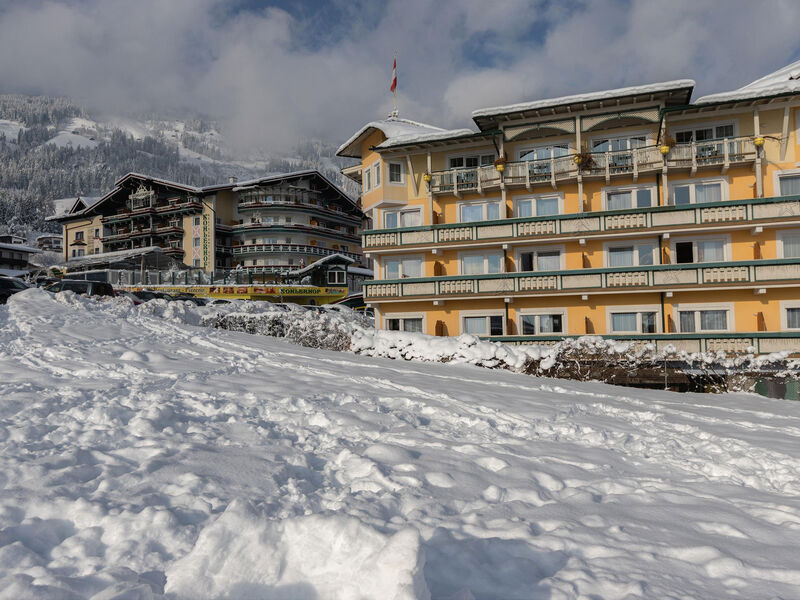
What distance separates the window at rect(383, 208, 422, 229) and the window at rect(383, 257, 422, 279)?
1.99 m

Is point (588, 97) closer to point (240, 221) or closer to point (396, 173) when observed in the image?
point (396, 173)

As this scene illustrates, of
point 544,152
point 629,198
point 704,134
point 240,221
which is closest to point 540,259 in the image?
point 629,198

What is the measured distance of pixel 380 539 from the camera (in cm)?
304

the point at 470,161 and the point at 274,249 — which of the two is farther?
the point at 274,249

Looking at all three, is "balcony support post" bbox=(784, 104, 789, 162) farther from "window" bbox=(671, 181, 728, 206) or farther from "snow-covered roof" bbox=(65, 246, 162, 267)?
"snow-covered roof" bbox=(65, 246, 162, 267)

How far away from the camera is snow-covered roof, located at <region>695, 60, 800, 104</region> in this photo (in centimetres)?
2186

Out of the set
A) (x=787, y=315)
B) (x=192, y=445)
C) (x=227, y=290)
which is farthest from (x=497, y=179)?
(x=227, y=290)

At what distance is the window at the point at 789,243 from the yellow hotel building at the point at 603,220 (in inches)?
1.9

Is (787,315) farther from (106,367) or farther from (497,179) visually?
(106,367)

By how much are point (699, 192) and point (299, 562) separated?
27.4 meters

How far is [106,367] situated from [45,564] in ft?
25.9

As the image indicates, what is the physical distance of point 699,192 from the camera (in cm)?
2431

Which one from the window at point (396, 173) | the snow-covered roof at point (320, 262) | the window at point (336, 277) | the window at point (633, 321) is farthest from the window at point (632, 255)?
the window at point (336, 277)

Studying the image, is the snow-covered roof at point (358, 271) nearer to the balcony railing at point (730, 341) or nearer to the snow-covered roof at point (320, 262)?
the snow-covered roof at point (320, 262)
